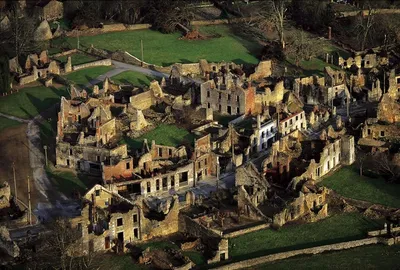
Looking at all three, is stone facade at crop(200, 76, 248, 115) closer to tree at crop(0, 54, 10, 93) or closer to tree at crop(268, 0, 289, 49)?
tree at crop(0, 54, 10, 93)

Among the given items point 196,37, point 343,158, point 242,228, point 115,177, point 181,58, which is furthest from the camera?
point 196,37

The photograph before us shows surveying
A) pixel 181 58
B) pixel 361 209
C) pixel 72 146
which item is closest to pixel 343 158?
pixel 361 209

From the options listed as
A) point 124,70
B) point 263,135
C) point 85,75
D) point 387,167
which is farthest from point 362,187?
point 85,75

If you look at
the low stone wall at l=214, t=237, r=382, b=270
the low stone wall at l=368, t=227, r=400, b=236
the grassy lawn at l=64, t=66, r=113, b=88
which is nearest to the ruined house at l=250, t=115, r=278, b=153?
the low stone wall at l=368, t=227, r=400, b=236

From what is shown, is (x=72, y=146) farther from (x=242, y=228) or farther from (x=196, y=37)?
(x=196, y=37)

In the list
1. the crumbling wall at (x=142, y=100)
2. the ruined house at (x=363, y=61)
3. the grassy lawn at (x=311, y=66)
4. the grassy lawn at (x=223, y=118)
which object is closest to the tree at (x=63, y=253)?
the crumbling wall at (x=142, y=100)

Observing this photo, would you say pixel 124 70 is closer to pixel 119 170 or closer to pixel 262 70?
pixel 262 70

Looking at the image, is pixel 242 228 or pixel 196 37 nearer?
pixel 242 228
